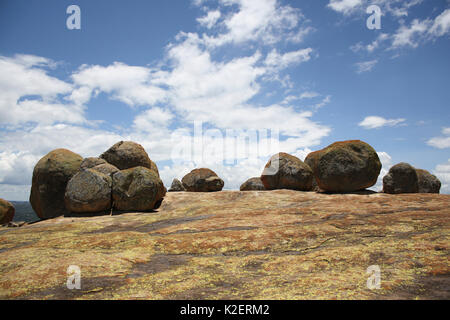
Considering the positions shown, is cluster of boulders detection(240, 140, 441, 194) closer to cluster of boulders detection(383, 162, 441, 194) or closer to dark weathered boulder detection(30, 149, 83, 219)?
cluster of boulders detection(383, 162, 441, 194)

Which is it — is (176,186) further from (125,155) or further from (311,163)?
(311,163)

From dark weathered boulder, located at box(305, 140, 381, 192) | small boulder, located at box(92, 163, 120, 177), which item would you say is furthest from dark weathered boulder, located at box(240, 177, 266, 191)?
small boulder, located at box(92, 163, 120, 177)

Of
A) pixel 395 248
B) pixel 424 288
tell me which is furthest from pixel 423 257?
pixel 424 288

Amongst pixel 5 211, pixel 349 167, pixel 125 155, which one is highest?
pixel 125 155

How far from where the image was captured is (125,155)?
24969 millimetres

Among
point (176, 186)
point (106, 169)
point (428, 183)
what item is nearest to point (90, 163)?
point (106, 169)

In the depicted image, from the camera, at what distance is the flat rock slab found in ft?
18.1

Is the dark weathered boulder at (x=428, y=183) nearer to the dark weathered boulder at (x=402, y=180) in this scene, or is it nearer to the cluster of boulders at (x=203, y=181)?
the dark weathered boulder at (x=402, y=180)

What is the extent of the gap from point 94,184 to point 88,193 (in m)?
0.74

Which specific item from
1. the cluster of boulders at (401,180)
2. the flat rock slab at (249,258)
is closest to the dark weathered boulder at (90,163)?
the flat rock slab at (249,258)

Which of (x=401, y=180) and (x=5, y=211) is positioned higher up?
(x=401, y=180)

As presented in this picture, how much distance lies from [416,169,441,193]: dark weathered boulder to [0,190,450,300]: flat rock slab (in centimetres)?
1703
